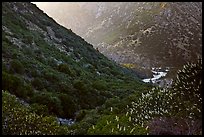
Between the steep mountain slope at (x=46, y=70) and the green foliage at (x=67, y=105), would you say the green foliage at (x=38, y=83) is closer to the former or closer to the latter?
the steep mountain slope at (x=46, y=70)

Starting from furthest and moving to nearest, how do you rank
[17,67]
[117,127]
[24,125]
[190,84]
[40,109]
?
[17,67] < [40,109] < [190,84] < [117,127] < [24,125]

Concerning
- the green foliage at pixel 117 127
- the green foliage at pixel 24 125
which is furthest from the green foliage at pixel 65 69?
the green foliage at pixel 24 125

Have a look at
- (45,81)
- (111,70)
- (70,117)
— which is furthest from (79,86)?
(111,70)

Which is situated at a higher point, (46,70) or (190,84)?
(46,70)

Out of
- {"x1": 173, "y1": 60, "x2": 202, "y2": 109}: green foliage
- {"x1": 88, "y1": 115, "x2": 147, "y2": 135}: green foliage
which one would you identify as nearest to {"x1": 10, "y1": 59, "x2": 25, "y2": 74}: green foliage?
{"x1": 88, "y1": 115, "x2": 147, "y2": 135}: green foliage

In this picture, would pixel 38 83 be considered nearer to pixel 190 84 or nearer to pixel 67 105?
pixel 67 105

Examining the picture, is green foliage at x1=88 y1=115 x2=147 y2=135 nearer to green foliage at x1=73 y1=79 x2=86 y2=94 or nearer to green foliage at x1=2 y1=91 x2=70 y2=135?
green foliage at x1=2 y1=91 x2=70 y2=135

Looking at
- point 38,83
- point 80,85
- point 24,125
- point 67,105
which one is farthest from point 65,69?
point 24,125

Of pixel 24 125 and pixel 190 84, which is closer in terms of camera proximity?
pixel 24 125

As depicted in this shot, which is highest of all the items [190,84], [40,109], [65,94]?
[65,94]

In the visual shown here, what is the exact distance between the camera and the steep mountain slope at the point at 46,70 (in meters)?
22.4

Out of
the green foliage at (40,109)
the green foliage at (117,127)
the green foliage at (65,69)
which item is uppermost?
the green foliage at (65,69)

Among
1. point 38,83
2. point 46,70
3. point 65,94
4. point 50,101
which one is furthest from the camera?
point 46,70

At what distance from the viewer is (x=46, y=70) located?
91.4ft
